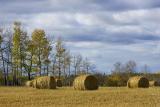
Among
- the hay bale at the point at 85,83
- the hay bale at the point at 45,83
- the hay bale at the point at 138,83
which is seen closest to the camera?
the hay bale at the point at 85,83

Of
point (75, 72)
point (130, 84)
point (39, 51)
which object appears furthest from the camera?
point (75, 72)

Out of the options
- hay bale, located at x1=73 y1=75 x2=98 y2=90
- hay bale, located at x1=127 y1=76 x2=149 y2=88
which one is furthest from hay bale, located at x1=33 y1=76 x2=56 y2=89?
hay bale, located at x1=127 y1=76 x2=149 y2=88

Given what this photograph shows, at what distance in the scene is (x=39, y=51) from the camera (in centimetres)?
8650

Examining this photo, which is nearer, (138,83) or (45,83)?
(45,83)

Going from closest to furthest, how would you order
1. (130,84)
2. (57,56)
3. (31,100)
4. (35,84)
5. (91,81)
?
(31,100)
(91,81)
(35,84)
(130,84)
(57,56)

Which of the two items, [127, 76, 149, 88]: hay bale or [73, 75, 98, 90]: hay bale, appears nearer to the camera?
[73, 75, 98, 90]: hay bale

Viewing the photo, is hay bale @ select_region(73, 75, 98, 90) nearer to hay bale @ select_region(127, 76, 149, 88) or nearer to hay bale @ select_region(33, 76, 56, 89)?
hay bale @ select_region(33, 76, 56, 89)

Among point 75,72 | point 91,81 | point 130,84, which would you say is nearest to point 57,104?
point 91,81

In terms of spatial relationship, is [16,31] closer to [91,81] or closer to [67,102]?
[91,81]

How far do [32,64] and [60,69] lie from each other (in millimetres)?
8249

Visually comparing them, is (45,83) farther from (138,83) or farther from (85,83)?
(138,83)

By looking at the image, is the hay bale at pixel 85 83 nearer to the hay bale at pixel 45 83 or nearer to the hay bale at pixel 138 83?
the hay bale at pixel 45 83

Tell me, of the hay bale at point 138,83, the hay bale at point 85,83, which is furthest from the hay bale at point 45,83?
the hay bale at point 138,83

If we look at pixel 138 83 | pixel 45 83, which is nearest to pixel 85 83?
pixel 45 83
